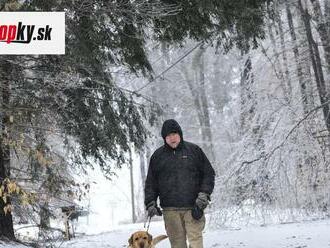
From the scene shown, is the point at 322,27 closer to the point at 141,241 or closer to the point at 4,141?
the point at 4,141

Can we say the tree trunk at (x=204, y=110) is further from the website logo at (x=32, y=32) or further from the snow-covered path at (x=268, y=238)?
the website logo at (x=32, y=32)

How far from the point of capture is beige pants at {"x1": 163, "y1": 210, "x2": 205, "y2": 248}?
20.1ft

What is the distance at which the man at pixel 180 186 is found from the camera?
614cm

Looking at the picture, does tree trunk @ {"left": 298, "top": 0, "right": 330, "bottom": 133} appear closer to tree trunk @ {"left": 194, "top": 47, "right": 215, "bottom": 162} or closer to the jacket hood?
the jacket hood

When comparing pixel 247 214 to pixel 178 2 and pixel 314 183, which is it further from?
pixel 178 2

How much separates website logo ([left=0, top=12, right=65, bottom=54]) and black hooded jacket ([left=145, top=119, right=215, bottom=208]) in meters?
2.71

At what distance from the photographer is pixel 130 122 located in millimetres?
11039

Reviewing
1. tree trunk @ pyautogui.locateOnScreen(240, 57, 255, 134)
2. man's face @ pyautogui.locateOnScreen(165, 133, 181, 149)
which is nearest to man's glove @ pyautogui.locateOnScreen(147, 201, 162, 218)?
man's face @ pyautogui.locateOnScreen(165, 133, 181, 149)

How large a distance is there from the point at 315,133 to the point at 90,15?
6.99 m

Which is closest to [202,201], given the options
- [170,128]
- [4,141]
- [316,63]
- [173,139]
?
[173,139]

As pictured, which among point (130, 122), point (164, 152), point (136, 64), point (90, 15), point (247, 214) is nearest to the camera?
point (164, 152)

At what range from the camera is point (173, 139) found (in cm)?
617

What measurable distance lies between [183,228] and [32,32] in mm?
3709

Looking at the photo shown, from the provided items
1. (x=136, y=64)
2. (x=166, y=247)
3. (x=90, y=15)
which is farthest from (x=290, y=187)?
(x=90, y=15)
